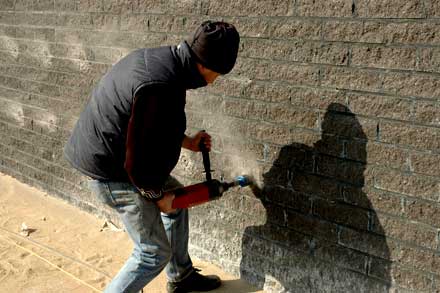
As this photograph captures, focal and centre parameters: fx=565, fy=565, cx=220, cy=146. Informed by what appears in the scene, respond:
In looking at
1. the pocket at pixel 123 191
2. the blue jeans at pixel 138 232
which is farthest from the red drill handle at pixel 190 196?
the pocket at pixel 123 191

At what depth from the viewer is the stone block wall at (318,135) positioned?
306cm

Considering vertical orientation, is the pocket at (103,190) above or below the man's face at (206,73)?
below

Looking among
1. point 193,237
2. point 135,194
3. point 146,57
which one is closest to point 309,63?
point 146,57

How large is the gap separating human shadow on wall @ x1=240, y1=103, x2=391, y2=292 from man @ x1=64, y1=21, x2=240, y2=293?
32.6 inches

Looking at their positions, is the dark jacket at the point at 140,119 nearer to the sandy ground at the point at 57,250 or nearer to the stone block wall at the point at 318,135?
→ the stone block wall at the point at 318,135

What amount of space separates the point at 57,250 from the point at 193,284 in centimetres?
151

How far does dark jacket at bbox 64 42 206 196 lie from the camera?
2.95 meters

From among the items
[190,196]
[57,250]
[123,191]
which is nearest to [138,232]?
[123,191]

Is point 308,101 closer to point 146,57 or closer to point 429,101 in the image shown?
point 429,101

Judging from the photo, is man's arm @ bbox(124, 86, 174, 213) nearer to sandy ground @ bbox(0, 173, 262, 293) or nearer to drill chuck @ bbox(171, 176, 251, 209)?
drill chuck @ bbox(171, 176, 251, 209)

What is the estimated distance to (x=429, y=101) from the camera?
2963 mm

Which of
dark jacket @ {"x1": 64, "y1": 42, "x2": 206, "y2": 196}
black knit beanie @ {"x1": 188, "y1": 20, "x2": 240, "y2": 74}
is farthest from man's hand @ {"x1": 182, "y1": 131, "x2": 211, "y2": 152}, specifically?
black knit beanie @ {"x1": 188, "y1": 20, "x2": 240, "y2": 74}

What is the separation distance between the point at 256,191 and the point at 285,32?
116cm

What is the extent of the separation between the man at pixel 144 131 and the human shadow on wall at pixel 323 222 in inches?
32.6
